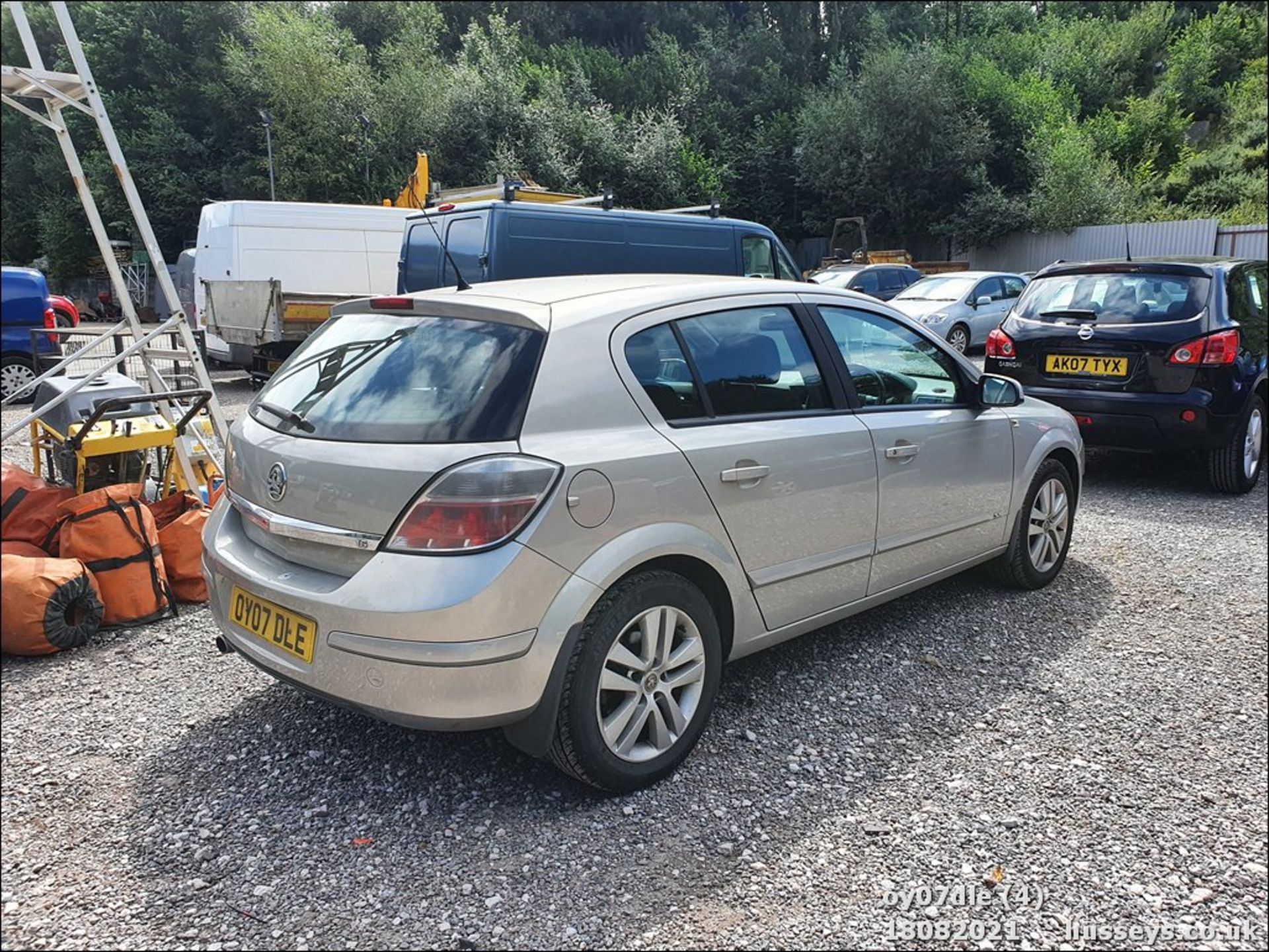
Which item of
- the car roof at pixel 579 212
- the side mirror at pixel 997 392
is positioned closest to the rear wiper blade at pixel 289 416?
the side mirror at pixel 997 392

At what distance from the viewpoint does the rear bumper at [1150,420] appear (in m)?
6.00

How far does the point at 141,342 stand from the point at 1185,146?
4428 millimetres

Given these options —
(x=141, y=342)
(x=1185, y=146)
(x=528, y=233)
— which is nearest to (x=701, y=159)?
(x=528, y=233)

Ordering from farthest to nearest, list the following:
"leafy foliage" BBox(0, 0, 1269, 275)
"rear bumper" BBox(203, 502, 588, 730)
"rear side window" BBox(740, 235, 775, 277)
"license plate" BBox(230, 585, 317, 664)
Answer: "leafy foliage" BBox(0, 0, 1269, 275)
"rear side window" BBox(740, 235, 775, 277)
"license plate" BBox(230, 585, 317, 664)
"rear bumper" BBox(203, 502, 588, 730)

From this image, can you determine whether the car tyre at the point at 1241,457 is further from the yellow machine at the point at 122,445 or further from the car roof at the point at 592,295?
the yellow machine at the point at 122,445

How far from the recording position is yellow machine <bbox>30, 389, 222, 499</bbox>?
11.6 feet

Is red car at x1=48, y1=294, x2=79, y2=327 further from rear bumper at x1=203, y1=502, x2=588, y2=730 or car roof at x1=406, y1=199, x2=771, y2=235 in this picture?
car roof at x1=406, y1=199, x2=771, y2=235

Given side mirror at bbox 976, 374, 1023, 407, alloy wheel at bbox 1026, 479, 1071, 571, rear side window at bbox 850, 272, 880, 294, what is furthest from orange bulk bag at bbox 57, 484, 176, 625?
rear side window at bbox 850, 272, 880, 294

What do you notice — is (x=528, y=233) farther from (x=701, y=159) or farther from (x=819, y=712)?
(x=701, y=159)

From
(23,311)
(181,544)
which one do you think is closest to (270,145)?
(181,544)

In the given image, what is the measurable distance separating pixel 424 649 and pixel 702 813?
1.01 meters

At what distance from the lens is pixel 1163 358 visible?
6031 mm

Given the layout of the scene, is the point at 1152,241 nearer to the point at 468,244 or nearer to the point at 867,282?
the point at 468,244

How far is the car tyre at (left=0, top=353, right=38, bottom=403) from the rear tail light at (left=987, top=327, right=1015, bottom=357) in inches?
248
